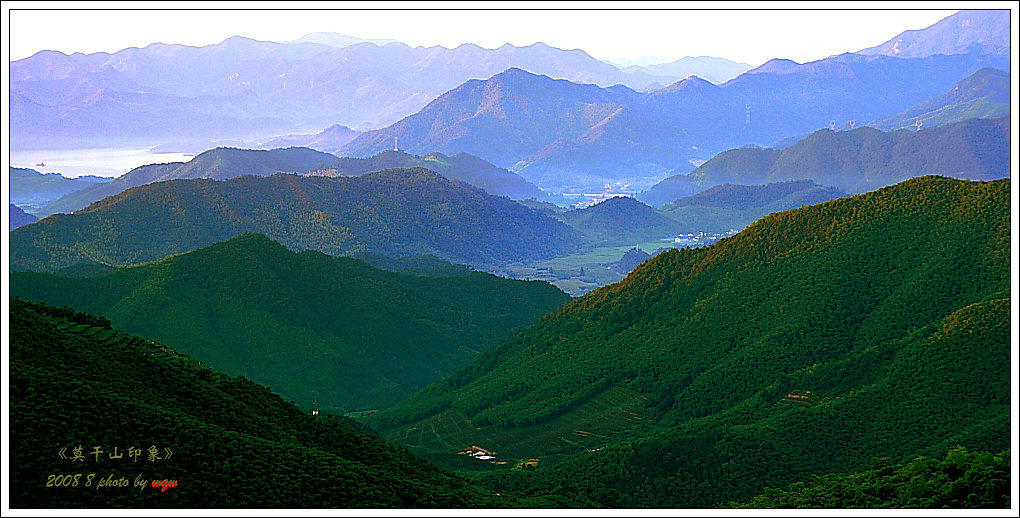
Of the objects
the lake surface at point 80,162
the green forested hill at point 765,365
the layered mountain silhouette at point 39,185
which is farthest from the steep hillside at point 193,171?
the green forested hill at point 765,365

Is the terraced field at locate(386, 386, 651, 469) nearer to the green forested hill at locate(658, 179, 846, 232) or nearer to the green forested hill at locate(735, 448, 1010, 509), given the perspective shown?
the green forested hill at locate(735, 448, 1010, 509)

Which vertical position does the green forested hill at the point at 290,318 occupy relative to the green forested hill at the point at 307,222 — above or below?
below

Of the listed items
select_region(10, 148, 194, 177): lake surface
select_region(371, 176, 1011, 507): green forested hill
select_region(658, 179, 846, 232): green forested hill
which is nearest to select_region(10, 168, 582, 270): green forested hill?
select_region(658, 179, 846, 232): green forested hill

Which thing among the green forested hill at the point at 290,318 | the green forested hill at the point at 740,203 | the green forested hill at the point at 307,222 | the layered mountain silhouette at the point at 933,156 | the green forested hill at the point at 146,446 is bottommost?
the green forested hill at the point at 146,446

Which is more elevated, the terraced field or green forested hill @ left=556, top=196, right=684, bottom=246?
green forested hill @ left=556, top=196, right=684, bottom=246

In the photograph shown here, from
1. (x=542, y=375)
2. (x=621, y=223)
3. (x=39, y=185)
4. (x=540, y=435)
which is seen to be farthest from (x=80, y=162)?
(x=540, y=435)

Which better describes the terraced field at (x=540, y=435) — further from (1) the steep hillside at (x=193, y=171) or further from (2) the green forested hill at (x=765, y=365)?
(1) the steep hillside at (x=193, y=171)
